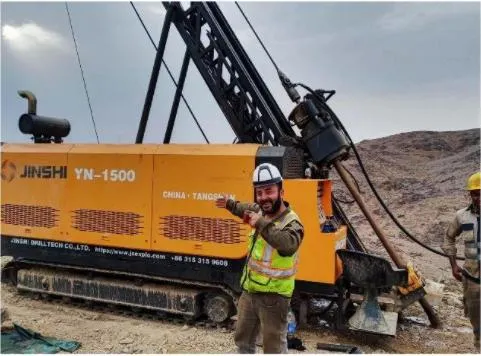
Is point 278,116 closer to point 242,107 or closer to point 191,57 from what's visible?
point 242,107

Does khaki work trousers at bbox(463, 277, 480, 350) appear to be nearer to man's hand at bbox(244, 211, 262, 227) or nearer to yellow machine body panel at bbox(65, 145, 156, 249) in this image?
man's hand at bbox(244, 211, 262, 227)

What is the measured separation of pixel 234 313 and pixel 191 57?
409cm

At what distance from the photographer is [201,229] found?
6293mm

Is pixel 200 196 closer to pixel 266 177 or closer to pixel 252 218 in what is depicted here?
pixel 266 177

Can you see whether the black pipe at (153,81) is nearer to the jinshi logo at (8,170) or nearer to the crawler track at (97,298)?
the jinshi logo at (8,170)

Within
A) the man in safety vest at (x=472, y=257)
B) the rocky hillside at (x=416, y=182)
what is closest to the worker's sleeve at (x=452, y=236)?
the man in safety vest at (x=472, y=257)

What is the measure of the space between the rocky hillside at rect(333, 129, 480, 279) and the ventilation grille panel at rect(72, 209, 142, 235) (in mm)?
6225

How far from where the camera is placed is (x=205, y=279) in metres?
6.30

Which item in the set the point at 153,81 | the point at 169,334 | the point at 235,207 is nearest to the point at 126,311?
the point at 169,334

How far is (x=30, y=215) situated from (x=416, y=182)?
58.6 feet

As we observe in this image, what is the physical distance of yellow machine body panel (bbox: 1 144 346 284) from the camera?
604cm

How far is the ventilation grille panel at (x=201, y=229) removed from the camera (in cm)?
614

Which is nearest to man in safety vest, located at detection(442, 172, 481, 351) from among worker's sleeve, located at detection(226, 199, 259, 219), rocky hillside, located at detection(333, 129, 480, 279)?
worker's sleeve, located at detection(226, 199, 259, 219)

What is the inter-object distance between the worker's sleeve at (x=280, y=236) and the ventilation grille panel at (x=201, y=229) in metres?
2.58
